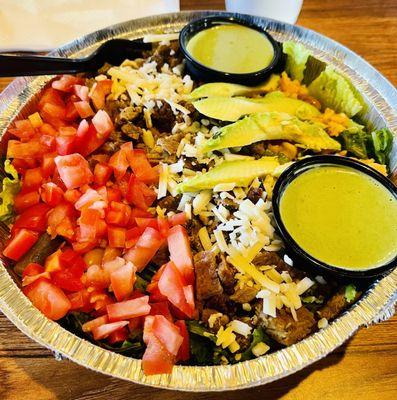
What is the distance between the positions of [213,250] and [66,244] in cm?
55

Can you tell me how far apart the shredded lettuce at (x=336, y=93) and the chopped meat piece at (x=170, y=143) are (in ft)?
2.51

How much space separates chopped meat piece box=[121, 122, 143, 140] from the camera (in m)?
1.88

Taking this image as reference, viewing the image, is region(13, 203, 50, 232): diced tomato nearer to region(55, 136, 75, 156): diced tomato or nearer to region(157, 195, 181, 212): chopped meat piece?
region(55, 136, 75, 156): diced tomato

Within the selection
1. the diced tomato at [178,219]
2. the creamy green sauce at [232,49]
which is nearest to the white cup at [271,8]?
the creamy green sauce at [232,49]

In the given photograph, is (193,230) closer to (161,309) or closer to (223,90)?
(161,309)

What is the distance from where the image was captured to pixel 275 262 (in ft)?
4.99

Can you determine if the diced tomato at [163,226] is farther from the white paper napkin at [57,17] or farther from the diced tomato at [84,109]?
the white paper napkin at [57,17]

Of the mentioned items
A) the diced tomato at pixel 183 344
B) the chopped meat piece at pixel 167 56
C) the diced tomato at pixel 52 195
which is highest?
the chopped meat piece at pixel 167 56

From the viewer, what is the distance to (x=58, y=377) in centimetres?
151

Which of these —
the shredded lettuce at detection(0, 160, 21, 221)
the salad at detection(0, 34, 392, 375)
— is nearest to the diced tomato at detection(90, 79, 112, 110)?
the salad at detection(0, 34, 392, 375)

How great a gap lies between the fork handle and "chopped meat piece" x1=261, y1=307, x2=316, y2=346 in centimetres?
134

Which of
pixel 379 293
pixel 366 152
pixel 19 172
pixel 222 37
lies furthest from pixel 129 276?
pixel 222 37

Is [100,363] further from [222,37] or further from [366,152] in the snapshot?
[222,37]

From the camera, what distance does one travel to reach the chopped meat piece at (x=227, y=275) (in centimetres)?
146
